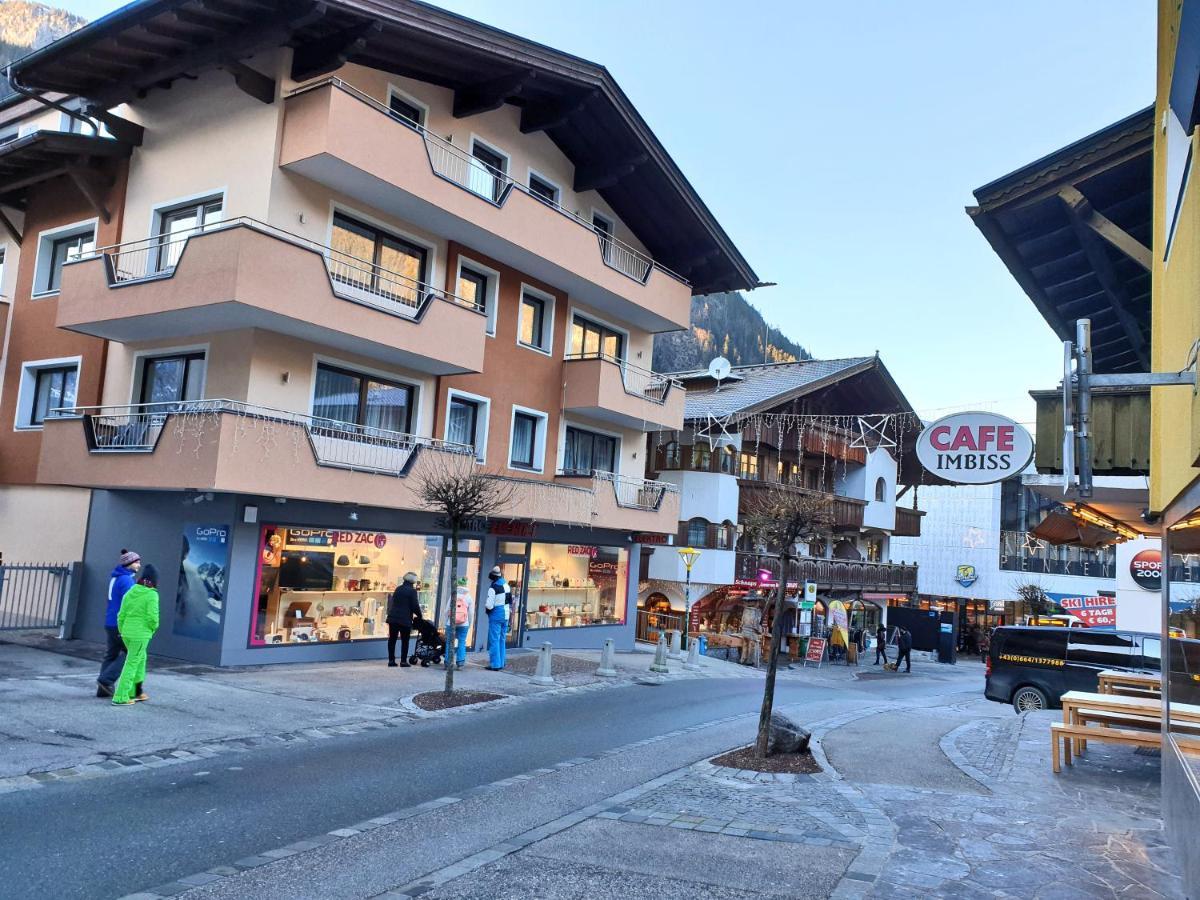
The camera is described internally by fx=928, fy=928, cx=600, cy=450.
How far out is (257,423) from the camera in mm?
15531

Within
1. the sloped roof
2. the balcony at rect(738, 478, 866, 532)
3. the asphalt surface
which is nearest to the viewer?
the asphalt surface

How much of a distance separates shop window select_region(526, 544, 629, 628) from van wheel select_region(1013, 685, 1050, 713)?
11365 mm

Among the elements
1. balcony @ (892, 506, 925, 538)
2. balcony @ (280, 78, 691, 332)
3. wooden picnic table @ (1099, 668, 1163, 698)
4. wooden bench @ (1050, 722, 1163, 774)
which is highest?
balcony @ (280, 78, 691, 332)

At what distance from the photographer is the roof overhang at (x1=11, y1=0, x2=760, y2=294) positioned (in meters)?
16.4

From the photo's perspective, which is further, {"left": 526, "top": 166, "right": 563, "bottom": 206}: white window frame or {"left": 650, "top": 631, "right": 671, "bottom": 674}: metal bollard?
{"left": 526, "top": 166, "right": 563, "bottom": 206}: white window frame

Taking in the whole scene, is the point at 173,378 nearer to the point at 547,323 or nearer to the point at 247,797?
the point at 547,323

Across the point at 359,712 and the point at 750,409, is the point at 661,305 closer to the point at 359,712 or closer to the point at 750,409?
the point at 750,409

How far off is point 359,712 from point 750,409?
23.5 m

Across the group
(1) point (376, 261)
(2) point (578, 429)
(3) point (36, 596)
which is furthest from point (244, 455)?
(2) point (578, 429)

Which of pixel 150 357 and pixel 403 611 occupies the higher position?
pixel 150 357

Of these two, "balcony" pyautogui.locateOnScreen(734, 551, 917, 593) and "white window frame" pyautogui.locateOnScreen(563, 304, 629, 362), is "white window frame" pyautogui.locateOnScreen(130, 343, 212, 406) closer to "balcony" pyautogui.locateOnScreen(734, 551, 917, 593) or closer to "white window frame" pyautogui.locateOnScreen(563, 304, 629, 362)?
"white window frame" pyautogui.locateOnScreen(563, 304, 629, 362)

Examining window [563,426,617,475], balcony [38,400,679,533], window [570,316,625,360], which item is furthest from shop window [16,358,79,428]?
window [570,316,625,360]

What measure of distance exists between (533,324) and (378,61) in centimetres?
736

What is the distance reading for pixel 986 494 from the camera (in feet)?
184
